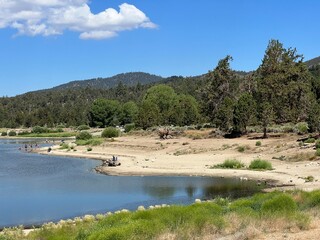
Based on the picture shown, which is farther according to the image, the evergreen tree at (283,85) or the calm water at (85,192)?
the evergreen tree at (283,85)

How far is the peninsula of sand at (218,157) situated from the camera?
41.4 m

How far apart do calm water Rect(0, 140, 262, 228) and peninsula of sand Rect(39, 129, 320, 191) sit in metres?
2.81

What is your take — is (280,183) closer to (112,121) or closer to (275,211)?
(275,211)

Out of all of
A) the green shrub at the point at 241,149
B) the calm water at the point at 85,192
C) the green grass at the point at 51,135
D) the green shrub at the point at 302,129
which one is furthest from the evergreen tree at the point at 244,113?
the green grass at the point at 51,135

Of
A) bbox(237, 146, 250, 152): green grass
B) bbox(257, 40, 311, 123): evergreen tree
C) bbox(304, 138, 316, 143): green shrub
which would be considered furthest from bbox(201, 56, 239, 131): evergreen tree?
bbox(304, 138, 316, 143): green shrub

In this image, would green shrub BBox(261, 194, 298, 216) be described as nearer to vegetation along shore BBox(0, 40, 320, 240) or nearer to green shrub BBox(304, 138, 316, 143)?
vegetation along shore BBox(0, 40, 320, 240)

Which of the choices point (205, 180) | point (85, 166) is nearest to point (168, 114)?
point (85, 166)

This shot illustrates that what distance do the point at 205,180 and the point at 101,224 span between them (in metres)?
26.4

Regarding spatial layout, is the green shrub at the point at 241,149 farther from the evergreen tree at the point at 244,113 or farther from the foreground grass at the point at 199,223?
the foreground grass at the point at 199,223

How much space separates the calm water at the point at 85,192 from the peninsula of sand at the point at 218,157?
2.81 meters

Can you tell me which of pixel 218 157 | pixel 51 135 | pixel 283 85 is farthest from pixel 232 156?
pixel 51 135

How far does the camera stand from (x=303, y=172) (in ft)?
135

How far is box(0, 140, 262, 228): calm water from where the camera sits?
31.8 meters

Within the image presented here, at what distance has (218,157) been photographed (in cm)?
5553
